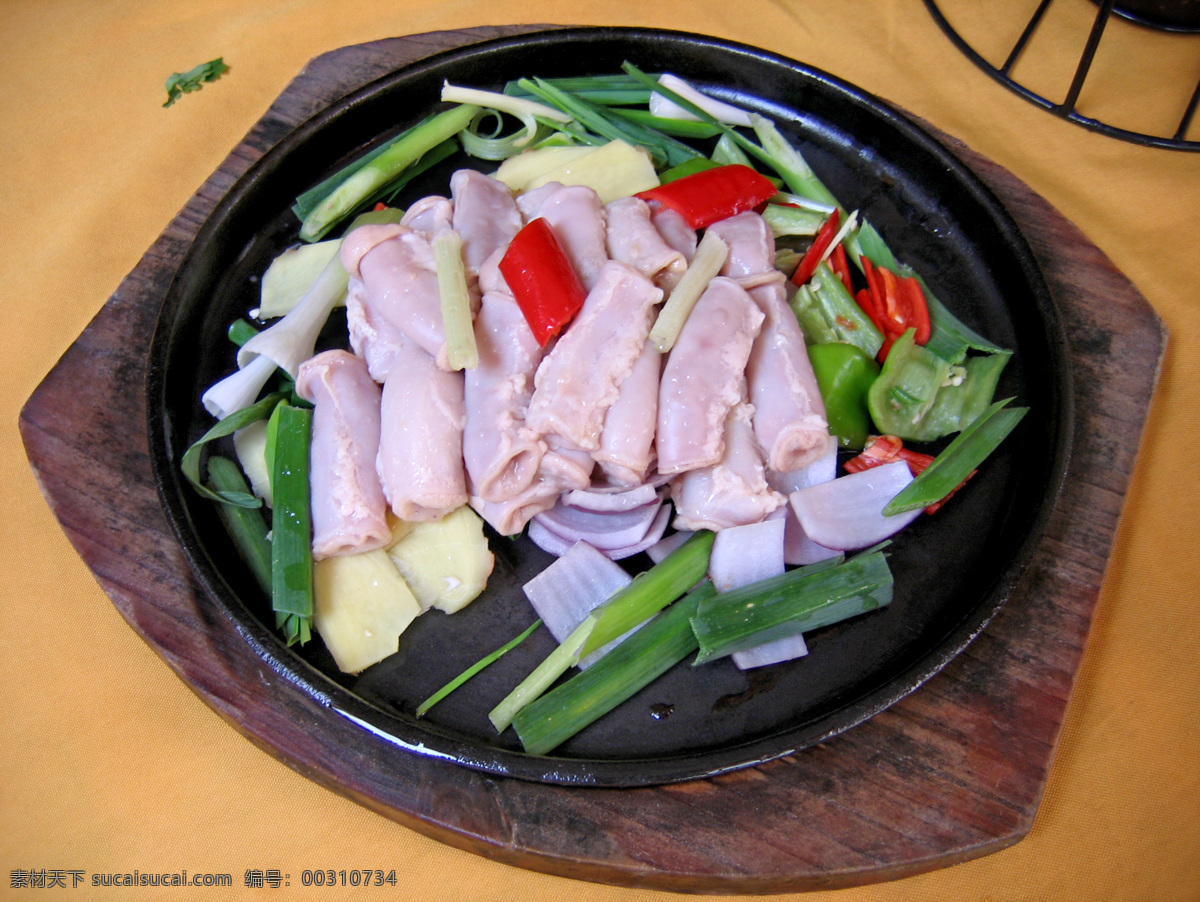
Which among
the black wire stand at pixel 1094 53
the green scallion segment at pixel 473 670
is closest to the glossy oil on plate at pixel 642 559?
the green scallion segment at pixel 473 670

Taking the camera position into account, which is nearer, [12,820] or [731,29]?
[12,820]

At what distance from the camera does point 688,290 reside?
234cm

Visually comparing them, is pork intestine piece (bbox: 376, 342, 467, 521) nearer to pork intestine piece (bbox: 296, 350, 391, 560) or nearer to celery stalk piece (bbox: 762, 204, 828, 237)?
pork intestine piece (bbox: 296, 350, 391, 560)

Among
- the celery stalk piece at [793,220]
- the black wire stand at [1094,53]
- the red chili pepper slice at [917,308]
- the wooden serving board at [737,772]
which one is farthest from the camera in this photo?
the black wire stand at [1094,53]

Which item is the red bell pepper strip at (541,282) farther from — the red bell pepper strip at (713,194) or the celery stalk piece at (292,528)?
the celery stalk piece at (292,528)

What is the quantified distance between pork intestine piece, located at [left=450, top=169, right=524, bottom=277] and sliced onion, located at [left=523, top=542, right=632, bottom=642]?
2.93ft

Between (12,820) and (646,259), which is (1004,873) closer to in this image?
(646,259)

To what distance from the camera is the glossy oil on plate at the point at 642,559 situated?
2012mm

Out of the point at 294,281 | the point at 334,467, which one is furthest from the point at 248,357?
the point at 334,467

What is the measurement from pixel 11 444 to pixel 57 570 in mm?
564

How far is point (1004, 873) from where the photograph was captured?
213 cm

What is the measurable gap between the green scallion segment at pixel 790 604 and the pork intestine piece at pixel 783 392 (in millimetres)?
329

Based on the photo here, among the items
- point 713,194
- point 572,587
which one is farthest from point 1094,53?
point 572,587

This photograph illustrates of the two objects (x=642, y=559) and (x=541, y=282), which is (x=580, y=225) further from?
(x=642, y=559)
